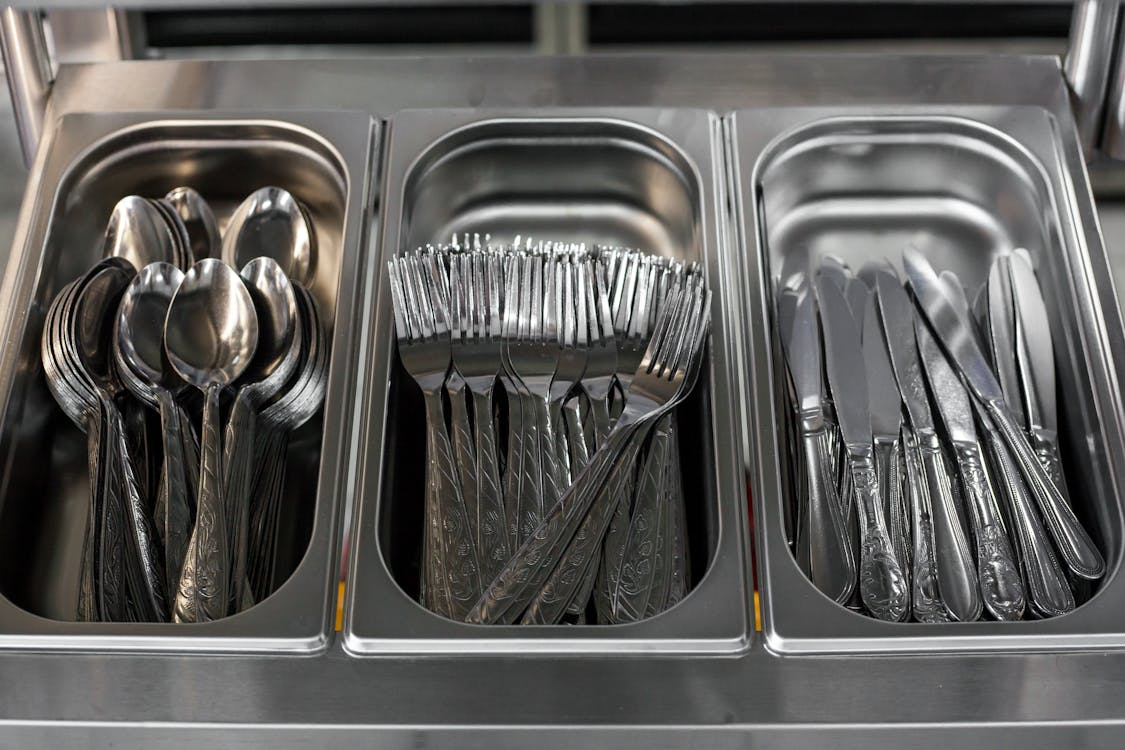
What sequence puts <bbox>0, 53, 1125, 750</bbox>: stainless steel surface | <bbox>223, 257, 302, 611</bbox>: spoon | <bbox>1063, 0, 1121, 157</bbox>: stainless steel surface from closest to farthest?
<bbox>0, 53, 1125, 750</bbox>: stainless steel surface
<bbox>223, 257, 302, 611</bbox>: spoon
<bbox>1063, 0, 1121, 157</bbox>: stainless steel surface

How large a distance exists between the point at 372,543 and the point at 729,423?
0.24 metres

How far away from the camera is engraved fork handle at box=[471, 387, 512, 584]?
0.65m

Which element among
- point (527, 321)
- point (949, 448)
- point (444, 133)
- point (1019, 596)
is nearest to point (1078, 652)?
point (1019, 596)

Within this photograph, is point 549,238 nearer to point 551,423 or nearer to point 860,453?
point 551,423

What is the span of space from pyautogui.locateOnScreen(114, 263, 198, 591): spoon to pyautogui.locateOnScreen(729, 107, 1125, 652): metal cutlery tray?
375mm

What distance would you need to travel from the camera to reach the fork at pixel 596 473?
0.62m

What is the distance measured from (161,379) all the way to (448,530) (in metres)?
0.24

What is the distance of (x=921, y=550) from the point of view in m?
0.65

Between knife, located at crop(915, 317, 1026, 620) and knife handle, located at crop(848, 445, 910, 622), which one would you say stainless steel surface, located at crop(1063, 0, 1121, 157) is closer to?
knife, located at crop(915, 317, 1026, 620)

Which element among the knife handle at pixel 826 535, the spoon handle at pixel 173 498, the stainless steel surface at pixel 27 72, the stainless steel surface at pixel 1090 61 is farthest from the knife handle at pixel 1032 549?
the stainless steel surface at pixel 27 72

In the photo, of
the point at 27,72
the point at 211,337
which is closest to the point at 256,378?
the point at 211,337

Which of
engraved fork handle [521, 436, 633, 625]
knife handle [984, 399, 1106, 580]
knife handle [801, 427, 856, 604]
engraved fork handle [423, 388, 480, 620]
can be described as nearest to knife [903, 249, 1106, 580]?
knife handle [984, 399, 1106, 580]

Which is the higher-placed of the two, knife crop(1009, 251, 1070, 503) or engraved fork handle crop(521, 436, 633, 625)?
knife crop(1009, 251, 1070, 503)

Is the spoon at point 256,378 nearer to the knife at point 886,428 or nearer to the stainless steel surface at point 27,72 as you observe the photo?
the stainless steel surface at point 27,72
